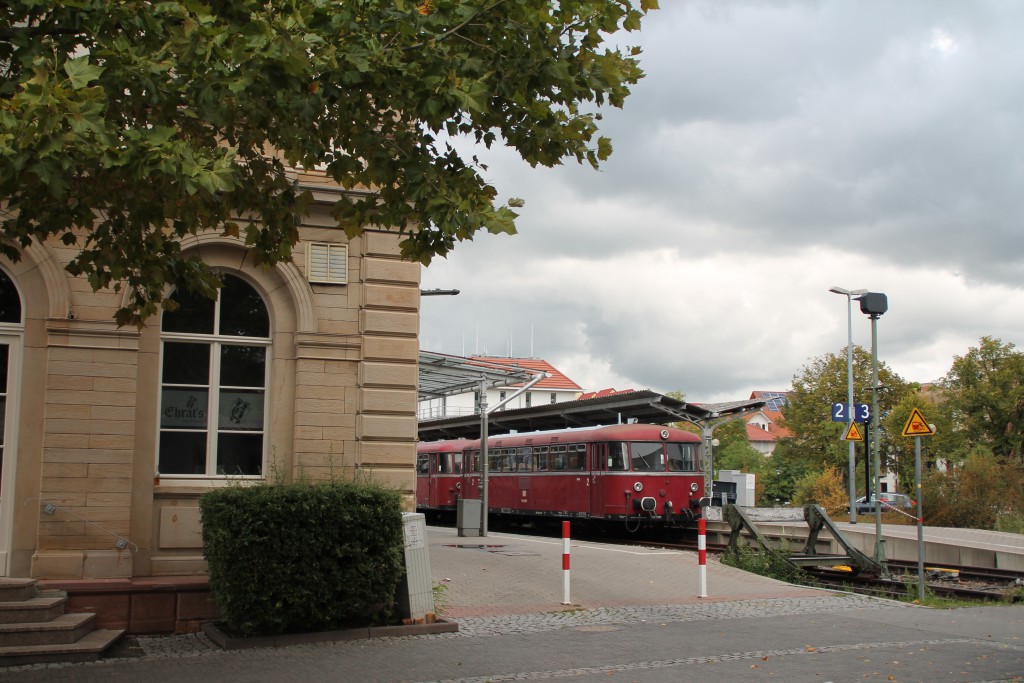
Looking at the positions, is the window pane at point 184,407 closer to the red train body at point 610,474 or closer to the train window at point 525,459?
the red train body at point 610,474

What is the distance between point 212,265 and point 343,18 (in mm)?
5783

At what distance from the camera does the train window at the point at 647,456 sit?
89.1 ft

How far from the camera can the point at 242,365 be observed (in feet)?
43.8

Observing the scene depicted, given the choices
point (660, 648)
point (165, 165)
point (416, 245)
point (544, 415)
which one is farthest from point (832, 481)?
point (165, 165)

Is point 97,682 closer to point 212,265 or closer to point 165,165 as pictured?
point 165,165

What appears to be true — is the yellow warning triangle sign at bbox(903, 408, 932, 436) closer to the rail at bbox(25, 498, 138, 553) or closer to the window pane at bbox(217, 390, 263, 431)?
the window pane at bbox(217, 390, 263, 431)

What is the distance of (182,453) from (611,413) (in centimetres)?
1784

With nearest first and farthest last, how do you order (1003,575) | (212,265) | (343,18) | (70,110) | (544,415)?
(70,110)
(343,18)
(212,265)
(1003,575)
(544,415)

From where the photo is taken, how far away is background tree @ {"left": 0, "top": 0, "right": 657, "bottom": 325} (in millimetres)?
7383

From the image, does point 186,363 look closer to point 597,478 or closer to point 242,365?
point 242,365

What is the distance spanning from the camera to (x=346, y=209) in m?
9.59

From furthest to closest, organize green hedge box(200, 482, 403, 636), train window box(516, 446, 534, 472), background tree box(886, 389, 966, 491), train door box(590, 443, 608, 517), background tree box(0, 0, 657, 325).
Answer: background tree box(886, 389, 966, 491) < train window box(516, 446, 534, 472) < train door box(590, 443, 608, 517) < green hedge box(200, 482, 403, 636) < background tree box(0, 0, 657, 325)

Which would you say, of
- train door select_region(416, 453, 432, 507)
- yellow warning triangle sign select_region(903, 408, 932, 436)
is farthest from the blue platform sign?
train door select_region(416, 453, 432, 507)

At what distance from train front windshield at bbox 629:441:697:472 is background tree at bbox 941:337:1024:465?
4542 centimetres
